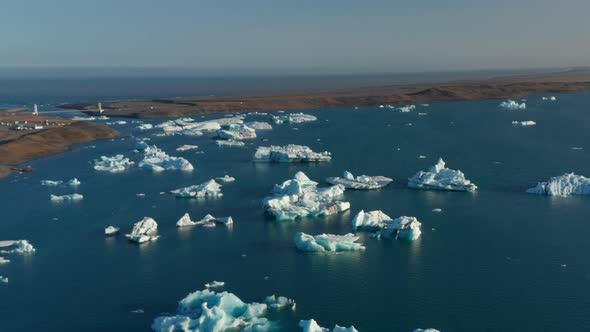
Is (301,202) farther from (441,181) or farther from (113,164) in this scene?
(113,164)

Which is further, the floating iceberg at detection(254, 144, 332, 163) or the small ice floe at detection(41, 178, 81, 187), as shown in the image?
the floating iceberg at detection(254, 144, 332, 163)

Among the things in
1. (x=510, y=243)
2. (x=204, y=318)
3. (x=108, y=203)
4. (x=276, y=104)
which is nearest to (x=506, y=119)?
(x=276, y=104)

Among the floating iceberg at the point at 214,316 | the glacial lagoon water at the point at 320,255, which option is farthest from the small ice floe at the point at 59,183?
the floating iceberg at the point at 214,316

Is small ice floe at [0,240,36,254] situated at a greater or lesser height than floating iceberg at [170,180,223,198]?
lesser

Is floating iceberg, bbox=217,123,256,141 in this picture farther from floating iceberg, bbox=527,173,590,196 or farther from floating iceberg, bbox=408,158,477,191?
floating iceberg, bbox=527,173,590,196

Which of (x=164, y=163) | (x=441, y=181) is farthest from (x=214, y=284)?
(x=164, y=163)

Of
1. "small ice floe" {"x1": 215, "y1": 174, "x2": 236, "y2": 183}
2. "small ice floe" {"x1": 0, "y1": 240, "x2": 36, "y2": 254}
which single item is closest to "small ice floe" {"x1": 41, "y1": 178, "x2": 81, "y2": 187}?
"small ice floe" {"x1": 215, "y1": 174, "x2": 236, "y2": 183}
